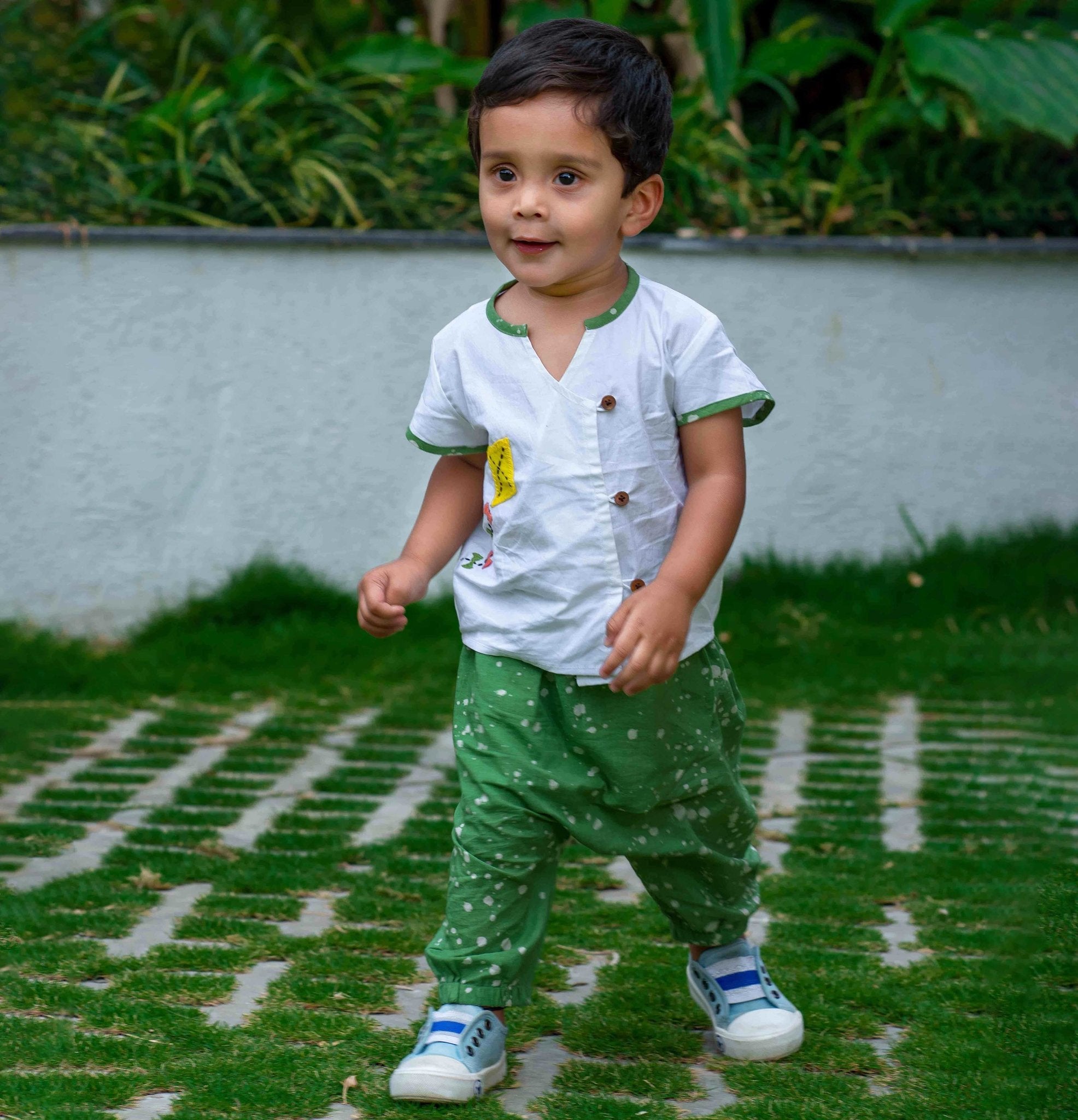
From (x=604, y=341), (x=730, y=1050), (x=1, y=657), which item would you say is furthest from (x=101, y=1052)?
(x=1, y=657)

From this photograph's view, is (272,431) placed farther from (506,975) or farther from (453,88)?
(506,975)

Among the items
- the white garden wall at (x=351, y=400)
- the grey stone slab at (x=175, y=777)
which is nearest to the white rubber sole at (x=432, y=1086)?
the grey stone slab at (x=175, y=777)

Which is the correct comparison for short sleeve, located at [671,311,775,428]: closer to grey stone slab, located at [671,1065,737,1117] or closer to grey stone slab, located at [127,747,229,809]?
grey stone slab, located at [671,1065,737,1117]

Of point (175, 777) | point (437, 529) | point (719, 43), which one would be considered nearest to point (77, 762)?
point (175, 777)

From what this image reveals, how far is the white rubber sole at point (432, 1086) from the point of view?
201 centimetres

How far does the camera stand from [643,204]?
209 cm

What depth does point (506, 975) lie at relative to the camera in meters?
2.09

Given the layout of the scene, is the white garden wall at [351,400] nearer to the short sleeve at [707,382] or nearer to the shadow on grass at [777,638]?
the shadow on grass at [777,638]

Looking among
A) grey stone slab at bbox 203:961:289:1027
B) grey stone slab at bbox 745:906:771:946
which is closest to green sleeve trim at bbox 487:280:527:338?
grey stone slab at bbox 203:961:289:1027

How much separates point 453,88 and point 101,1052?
5261mm

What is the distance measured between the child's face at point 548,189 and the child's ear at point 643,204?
0.06 feet

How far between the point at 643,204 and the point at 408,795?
2032mm

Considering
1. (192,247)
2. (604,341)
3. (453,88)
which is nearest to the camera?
(604,341)

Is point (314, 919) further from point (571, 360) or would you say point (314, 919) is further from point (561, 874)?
point (571, 360)
